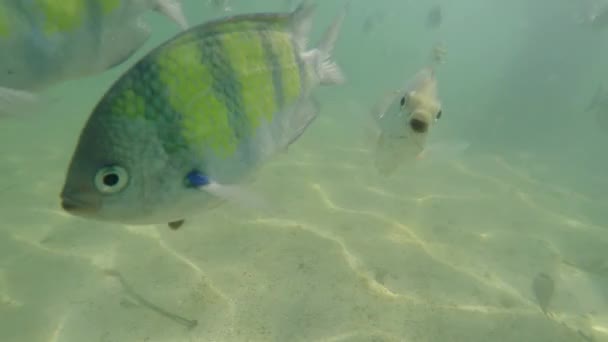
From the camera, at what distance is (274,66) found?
1679mm

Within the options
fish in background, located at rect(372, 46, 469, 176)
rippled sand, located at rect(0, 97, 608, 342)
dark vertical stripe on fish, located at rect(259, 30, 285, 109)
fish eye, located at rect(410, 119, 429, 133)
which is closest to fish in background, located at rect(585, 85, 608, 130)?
rippled sand, located at rect(0, 97, 608, 342)

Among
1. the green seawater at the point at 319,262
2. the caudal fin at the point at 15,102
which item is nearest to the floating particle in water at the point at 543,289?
the green seawater at the point at 319,262

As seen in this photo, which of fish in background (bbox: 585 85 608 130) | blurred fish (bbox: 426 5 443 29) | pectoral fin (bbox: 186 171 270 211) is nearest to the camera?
pectoral fin (bbox: 186 171 270 211)

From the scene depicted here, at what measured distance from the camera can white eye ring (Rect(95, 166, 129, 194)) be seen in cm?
125

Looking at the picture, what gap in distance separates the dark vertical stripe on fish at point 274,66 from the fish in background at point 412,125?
1.00 meters

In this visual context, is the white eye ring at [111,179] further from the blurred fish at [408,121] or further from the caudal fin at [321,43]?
the blurred fish at [408,121]

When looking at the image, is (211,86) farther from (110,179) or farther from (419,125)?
(419,125)

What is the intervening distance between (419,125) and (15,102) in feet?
6.25

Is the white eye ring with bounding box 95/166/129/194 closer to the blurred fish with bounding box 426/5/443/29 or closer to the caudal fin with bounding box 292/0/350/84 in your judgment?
the caudal fin with bounding box 292/0/350/84

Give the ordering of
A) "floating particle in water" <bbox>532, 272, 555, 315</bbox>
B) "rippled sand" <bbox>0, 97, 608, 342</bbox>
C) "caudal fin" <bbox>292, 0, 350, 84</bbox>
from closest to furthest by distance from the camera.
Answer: "caudal fin" <bbox>292, 0, 350, 84</bbox> → "rippled sand" <bbox>0, 97, 608, 342</bbox> → "floating particle in water" <bbox>532, 272, 555, 315</bbox>

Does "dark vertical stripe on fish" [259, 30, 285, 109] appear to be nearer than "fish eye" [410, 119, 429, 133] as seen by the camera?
Yes

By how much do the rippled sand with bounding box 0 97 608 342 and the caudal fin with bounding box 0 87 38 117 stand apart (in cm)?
104

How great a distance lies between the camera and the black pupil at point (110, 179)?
4.10 feet

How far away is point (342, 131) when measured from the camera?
41.3ft
